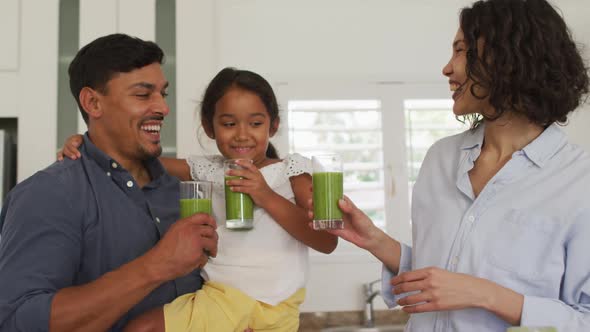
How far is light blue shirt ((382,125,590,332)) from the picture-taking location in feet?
3.94

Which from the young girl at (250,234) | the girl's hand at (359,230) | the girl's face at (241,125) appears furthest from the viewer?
the girl's face at (241,125)

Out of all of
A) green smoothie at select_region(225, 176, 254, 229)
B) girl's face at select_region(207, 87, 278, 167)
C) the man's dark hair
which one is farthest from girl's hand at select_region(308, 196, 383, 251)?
the man's dark hair

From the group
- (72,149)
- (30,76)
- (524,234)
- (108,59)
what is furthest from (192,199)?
(30,76)

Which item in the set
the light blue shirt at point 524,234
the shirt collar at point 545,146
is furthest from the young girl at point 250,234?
the shirt collar at point 545,146

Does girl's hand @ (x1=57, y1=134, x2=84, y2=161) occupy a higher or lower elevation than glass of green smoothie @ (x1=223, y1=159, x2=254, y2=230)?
higher

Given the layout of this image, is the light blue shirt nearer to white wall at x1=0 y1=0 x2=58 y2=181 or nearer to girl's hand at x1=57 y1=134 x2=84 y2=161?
girl's hand at x1=57 y1=134 x2=84 y2=161

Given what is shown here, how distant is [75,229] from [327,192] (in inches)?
26.0

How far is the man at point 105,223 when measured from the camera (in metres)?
1.32

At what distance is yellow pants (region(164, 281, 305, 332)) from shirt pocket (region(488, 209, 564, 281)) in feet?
2.36

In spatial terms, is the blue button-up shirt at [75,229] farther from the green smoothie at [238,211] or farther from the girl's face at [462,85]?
the girl's face at [462,85]

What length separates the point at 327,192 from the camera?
150 cm

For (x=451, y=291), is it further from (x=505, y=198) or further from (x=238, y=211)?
(x=238, y=211)

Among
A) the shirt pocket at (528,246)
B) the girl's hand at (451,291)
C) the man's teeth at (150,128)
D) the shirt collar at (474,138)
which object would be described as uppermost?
the man's teeth at (150,128)

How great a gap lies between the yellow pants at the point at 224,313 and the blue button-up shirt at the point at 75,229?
0.10 meters
